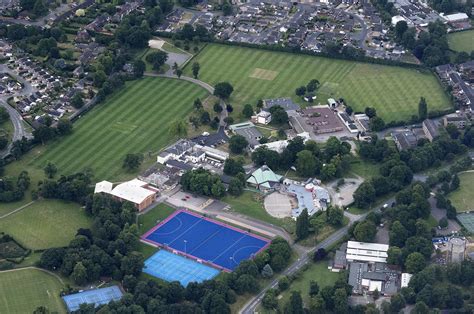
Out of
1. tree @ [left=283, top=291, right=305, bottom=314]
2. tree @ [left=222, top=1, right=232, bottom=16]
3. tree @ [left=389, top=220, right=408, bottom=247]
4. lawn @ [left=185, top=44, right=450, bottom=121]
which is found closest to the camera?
tree @ [left=283, top=291, right=305, bottom=314]

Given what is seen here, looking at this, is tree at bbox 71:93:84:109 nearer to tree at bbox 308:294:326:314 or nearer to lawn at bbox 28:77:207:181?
lawn at bbox 28:77:207:181

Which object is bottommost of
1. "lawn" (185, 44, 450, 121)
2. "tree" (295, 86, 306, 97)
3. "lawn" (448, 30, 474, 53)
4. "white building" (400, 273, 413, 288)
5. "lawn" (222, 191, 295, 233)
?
"lawn" (448, 30, 474, 53)

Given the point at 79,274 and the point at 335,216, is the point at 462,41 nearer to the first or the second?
the point at 335,216

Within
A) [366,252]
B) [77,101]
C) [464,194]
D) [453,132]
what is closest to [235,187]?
[366,252]

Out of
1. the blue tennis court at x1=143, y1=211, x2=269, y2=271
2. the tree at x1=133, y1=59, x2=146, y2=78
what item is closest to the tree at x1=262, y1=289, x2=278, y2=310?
the blue tennis court at x1=143, y1=211, x2=269, y2=271

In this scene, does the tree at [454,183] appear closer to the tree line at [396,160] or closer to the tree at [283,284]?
the tree line at [396,160]

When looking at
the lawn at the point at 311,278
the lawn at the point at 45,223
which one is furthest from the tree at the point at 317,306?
the lawn at the point at 45,223
